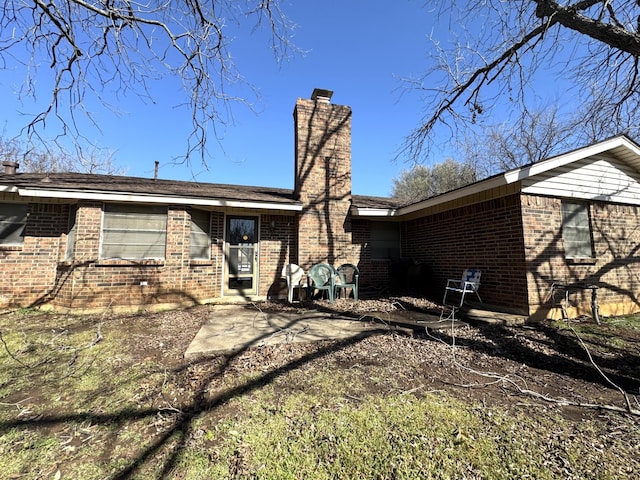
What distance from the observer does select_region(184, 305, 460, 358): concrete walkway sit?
13.3 feet

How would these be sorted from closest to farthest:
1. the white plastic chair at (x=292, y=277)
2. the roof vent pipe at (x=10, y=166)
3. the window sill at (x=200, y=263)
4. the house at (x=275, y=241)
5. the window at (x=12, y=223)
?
the house at (x=275, y=241) → the window at (x=12, y=223) → the window sill at (x=200, y=263) → the white plastic chair at (x=292, y=277) → the roof vent pipe at (x=10, y=166)

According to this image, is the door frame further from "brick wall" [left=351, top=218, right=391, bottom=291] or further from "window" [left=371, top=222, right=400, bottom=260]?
"window" [left=371, top=222, right=400, bottom=260]

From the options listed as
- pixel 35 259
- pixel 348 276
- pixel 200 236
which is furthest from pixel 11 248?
Result: pixel 348 276

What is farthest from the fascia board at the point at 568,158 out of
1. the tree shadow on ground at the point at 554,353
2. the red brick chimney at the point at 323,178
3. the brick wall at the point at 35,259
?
the brick wall at the point at 35,259

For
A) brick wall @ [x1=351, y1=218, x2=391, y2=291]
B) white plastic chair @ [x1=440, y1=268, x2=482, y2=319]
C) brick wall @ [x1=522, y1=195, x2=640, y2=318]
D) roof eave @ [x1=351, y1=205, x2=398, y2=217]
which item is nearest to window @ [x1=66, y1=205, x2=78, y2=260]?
roof eave @ [x1=351, y1=205, x2=398, y2=217]

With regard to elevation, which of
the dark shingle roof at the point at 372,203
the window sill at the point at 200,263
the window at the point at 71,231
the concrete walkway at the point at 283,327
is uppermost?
the dark shingle roof at the point at 372,203

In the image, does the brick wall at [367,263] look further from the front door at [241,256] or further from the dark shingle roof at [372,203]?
the front door at [241,256]

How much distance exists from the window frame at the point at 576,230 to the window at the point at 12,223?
12443 millimetres

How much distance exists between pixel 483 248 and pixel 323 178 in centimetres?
468

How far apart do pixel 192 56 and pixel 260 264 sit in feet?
16.9

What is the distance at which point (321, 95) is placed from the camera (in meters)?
8.62

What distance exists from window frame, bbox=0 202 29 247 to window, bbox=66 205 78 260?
88 centimetres

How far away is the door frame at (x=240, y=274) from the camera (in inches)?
307

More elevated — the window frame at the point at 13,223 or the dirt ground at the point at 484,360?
the window frame at the point at 13,223
